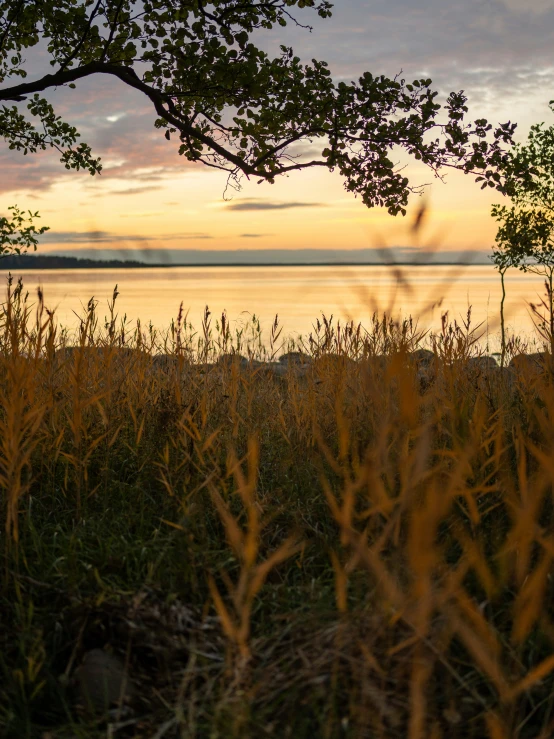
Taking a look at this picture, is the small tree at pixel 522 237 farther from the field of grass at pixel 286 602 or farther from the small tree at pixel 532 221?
the field of grass at pixel 286 602

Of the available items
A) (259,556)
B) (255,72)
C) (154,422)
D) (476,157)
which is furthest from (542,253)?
(259,556)

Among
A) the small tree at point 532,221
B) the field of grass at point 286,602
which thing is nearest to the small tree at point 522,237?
the small tree at point 532,221

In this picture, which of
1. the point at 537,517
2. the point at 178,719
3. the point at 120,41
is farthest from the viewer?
the point at 120,41

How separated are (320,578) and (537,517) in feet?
2.96

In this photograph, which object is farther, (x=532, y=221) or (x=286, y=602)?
(x=532, y=221)

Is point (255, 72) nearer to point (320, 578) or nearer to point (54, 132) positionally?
point (54, 132)

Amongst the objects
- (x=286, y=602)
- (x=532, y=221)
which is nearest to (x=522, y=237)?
(x=532, y=221)

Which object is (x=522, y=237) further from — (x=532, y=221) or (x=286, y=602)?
(x=286, y=602)

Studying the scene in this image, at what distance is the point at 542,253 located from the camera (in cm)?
1394

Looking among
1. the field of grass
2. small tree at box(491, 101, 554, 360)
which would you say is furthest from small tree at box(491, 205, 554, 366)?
A: the field of grass

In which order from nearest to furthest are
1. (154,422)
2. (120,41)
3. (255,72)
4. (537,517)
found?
(537,517), (154,422), (255,72), (120,41)

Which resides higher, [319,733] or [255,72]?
[255,72]

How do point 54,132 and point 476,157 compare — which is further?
point 54,132

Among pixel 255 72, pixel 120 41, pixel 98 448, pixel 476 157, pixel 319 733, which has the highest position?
pixel 120 41
